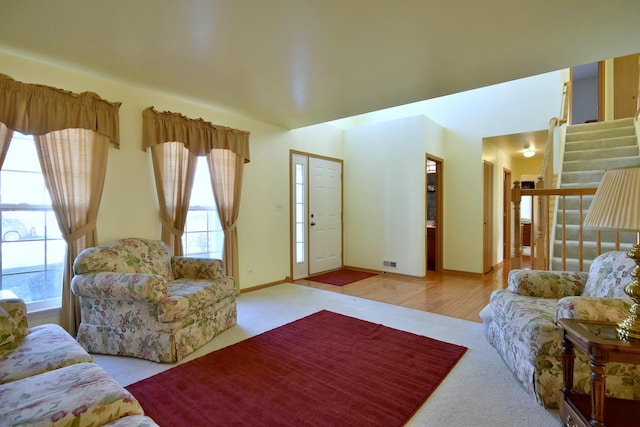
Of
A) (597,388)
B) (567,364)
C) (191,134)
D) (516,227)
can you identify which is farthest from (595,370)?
(191,134)

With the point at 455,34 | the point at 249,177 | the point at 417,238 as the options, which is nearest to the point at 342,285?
the point at 417,238

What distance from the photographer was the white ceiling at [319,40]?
6.43ft

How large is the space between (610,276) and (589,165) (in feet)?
11.0

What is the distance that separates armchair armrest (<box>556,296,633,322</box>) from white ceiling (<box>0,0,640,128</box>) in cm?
179

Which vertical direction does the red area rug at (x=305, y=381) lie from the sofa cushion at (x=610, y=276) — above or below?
below

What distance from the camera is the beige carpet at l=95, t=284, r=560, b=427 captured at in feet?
5.70

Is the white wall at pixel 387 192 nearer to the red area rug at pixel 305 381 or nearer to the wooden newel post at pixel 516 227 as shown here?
the wooden newel post at pixel 516 227

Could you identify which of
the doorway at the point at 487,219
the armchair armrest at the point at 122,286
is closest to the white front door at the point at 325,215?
the doorway at the point at 487,219

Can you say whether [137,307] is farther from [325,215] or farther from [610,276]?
[325,215]

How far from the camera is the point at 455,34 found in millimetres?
2250

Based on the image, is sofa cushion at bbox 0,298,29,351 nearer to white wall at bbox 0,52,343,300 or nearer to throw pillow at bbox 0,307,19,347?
throw pillow at bbox 0,307,19,347

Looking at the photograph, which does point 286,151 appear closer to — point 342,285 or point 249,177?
point 249,177

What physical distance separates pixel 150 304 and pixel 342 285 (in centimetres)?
288

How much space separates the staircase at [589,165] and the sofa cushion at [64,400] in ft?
13.5
